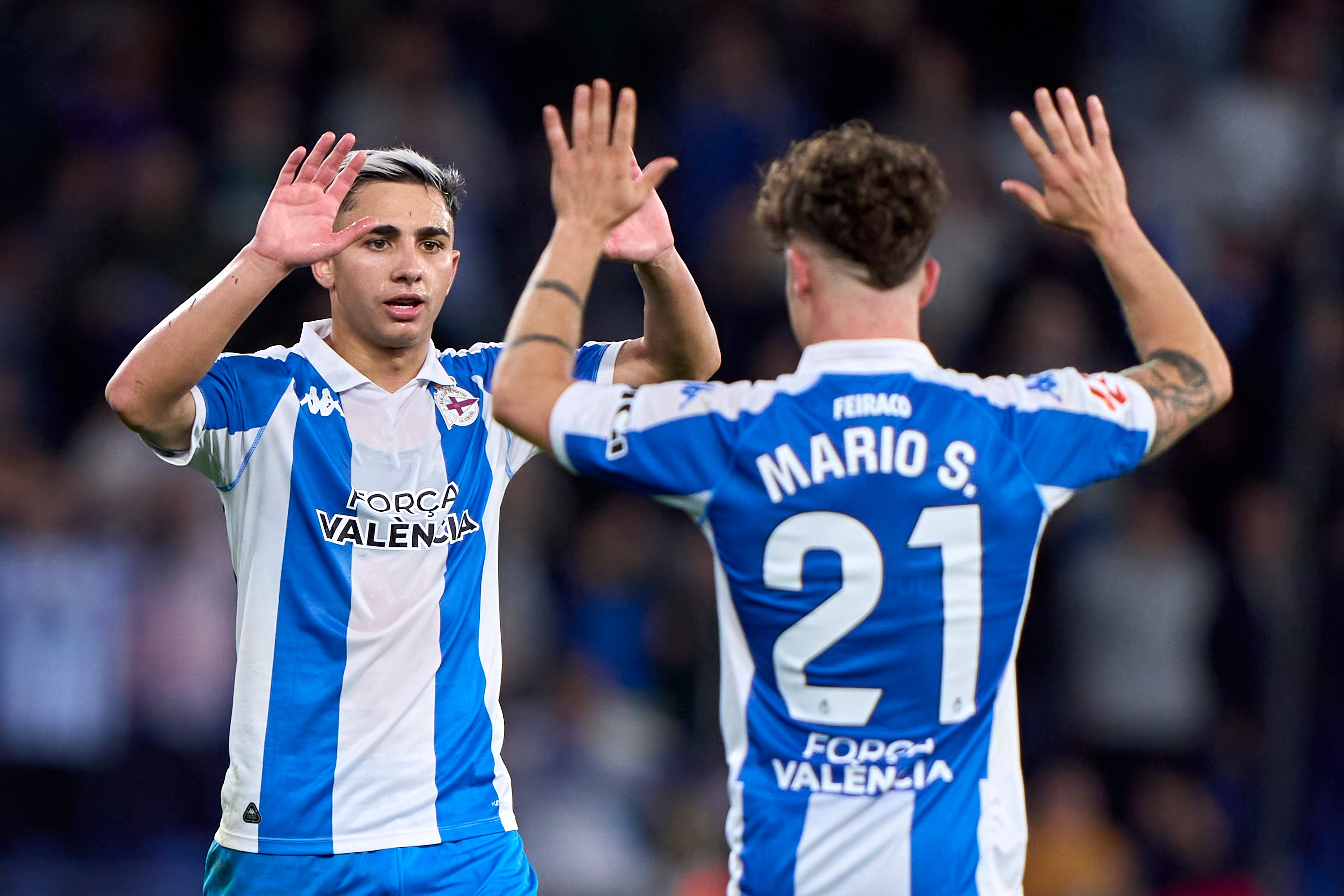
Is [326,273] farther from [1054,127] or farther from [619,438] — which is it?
[1054,127]

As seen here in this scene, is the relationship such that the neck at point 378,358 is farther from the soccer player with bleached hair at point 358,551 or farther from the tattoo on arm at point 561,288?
the tattoo on arm at point 561,288

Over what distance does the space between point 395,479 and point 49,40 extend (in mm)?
7455

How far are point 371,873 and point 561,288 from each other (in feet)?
5.44

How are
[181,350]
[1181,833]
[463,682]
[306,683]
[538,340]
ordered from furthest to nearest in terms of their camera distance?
[1181,833] < [463,682] < [306,683] < [181,350] < [538,340]

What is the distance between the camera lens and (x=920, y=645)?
331 centimetres

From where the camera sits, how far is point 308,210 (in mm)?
4039

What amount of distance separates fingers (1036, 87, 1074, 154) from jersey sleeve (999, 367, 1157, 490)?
0.52 metres

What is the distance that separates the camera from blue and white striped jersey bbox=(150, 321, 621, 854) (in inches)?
163

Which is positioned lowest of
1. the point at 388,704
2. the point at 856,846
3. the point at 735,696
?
the point at 856,846

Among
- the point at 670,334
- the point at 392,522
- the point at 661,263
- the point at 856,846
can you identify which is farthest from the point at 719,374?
the point at 856,846

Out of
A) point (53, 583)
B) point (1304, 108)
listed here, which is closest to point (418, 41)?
point (53, 583)

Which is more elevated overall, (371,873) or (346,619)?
(346,619)

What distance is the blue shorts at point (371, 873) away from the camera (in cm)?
407

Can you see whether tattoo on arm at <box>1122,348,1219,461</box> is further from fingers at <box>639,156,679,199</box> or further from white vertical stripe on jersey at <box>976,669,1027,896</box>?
fingers at <box>639,156,679,199</box>
